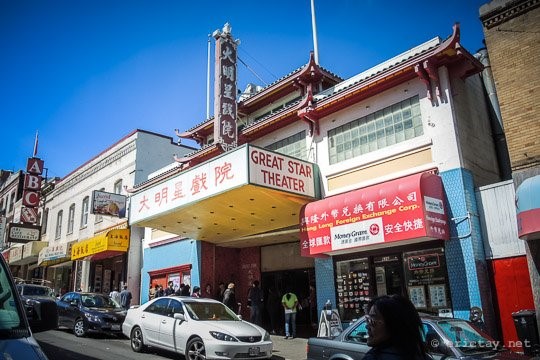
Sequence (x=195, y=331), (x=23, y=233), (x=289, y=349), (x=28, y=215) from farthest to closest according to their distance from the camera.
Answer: (x=28, y=215)
(x=23, y=233)
(x=289, y=349)
(x=195, y=331)

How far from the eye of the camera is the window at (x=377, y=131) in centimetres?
1271

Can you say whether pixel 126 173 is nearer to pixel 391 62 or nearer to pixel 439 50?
pixel 391 62

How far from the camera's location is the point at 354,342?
668cm

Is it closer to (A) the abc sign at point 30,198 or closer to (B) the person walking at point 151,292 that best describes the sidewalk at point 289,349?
(B) the person walking at point 151,292

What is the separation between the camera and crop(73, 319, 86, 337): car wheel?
13547 mm

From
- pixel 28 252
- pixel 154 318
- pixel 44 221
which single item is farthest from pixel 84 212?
pixel 154 318

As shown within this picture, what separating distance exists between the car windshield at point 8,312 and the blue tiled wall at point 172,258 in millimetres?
15292

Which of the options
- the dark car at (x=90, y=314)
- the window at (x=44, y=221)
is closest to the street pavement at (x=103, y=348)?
the dark car at (x=90, y=314)

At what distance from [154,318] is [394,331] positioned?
954 cm

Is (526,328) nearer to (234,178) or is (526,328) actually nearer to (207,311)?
(207,311)

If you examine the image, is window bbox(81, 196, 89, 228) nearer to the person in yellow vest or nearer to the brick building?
the person in yellow vest

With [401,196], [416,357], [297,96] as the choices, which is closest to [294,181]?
[401,196]

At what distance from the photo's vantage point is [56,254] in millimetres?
27594

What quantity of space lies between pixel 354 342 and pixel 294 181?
729cm
